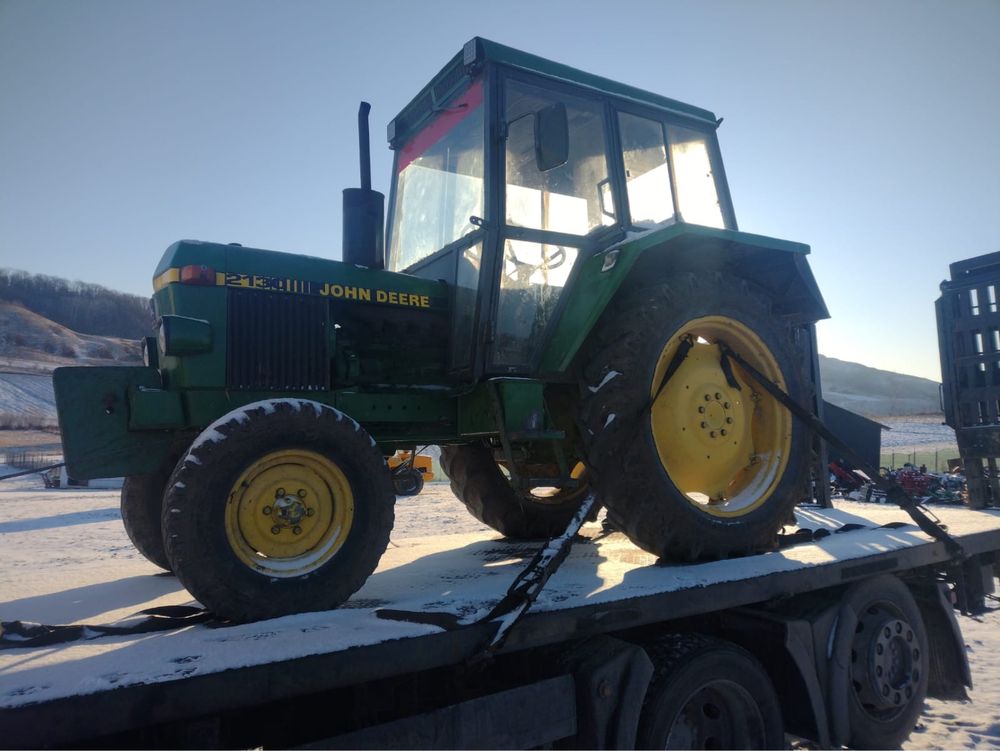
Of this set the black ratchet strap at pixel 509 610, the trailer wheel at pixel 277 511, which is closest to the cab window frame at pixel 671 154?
the black ratchet strap at pixel 509 610

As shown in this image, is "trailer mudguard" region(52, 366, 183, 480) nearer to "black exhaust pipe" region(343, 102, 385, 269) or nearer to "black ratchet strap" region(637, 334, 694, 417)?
"black exhaust pipe" region(343, 102, 385, 269)

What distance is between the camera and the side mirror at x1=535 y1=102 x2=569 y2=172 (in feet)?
10.5

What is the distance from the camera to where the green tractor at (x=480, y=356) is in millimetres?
2574

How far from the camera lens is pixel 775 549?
3.71 m

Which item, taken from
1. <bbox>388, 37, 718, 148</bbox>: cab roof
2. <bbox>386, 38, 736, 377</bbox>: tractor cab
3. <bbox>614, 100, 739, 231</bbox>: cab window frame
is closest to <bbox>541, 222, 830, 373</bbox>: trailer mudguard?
<bbox>386, 38, 736, 377</bbox>: tractor cab

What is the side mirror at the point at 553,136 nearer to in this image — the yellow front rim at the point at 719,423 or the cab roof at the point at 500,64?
the cab roof at the point at 500,64

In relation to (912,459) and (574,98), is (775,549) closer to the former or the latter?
(574,98)

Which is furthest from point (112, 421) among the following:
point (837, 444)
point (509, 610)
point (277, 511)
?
point (837, 444)

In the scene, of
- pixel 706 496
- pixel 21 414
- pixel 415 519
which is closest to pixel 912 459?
pixel 415 519

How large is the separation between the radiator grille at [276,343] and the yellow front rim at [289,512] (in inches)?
24.7

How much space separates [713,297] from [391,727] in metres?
2.64

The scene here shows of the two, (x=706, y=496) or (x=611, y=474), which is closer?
(x=611, y=474)

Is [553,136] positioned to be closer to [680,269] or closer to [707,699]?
[680,269]

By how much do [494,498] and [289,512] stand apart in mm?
2164
